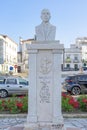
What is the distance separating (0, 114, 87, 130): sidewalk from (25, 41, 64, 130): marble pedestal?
0.79 meters

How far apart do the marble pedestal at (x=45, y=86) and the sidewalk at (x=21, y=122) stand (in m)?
0.79

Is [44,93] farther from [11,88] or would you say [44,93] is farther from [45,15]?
[11,88]

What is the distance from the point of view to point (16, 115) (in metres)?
9.98

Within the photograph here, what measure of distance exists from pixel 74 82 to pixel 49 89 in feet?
43.1

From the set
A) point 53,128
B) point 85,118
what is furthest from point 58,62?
point 85,118

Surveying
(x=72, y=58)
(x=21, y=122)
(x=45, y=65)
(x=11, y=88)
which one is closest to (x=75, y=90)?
(x=11, y=88)

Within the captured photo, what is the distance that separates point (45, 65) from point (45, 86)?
63 centimetres

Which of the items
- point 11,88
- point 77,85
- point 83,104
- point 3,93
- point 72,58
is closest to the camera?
point 83,104

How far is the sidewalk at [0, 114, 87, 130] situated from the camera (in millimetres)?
8312

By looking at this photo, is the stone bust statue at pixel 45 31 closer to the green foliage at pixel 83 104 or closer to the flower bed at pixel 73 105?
the flower bed at pixel 73 105

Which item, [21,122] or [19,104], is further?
[19,104]

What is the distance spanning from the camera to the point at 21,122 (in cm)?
916

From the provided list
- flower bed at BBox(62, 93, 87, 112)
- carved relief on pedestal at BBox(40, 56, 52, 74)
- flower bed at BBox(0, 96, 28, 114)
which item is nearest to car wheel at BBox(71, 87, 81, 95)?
flower bed at BBox(62, 93, 87, 112)

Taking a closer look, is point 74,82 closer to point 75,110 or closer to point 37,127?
point 75,110
